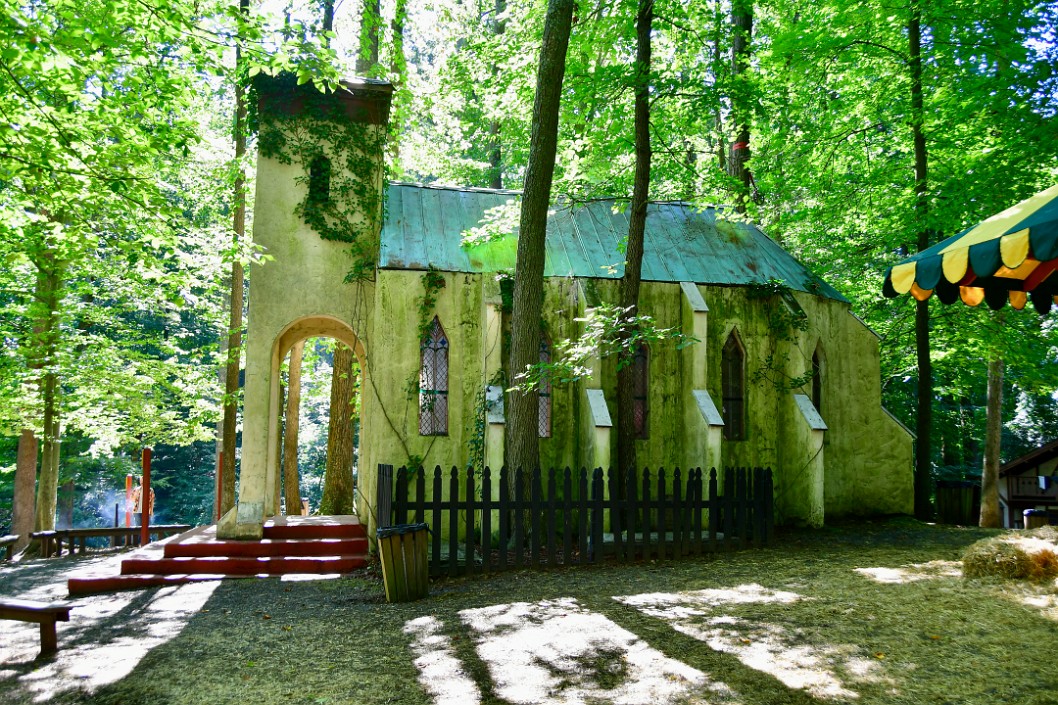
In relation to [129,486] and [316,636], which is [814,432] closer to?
[316,636]

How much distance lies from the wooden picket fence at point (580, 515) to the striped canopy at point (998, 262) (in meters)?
4.64

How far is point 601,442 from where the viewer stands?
457 inches

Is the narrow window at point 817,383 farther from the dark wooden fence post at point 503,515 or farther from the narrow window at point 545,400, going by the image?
the dark wooden fence post at point 503,515

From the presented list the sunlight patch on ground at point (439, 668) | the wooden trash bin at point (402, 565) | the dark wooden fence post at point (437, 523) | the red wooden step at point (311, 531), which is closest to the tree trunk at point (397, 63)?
the red wooden step at point (311, 531)

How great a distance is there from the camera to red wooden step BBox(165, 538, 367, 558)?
36.6 ft

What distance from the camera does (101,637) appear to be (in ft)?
23.5

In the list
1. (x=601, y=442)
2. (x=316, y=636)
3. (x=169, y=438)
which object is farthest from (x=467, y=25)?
(x=316, y=636)

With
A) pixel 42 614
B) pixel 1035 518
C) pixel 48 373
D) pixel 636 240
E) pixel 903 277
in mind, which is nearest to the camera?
pixel 42 614

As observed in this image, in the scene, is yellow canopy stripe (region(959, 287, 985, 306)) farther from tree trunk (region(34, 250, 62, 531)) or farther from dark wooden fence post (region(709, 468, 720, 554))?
tree trunk (region(34, 250, 62, 531))

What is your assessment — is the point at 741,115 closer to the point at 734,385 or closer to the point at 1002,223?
the point at 734,385

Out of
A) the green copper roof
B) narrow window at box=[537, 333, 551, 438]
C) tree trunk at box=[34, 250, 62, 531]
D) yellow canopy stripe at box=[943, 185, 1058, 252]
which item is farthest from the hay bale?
tree trunk at box=[34, 250, 62, 531]

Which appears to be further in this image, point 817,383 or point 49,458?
point 49,458

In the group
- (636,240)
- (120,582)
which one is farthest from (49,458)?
(636,240)

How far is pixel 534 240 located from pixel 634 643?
19.5 ft
